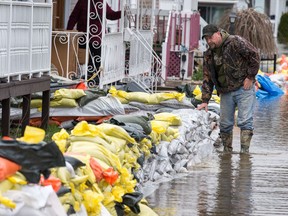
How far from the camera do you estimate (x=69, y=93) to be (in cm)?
1404

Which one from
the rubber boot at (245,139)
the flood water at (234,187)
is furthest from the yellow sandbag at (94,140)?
the rubber boot at (245,139)

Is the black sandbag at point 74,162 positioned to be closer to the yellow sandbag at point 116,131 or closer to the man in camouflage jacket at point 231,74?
the yellow sandbag at point 116,131

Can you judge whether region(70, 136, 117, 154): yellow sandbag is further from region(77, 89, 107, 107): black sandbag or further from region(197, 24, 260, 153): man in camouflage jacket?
region(77, 89, 107, 107): black sandbag

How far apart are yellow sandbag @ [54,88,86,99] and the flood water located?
1986 mm

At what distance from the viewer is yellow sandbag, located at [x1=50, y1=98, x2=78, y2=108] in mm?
13992

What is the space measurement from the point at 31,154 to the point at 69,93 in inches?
289

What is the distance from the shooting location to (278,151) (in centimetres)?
1472

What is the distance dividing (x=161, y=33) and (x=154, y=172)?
2233 cm

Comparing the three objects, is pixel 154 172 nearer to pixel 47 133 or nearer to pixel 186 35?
pixel 47 133

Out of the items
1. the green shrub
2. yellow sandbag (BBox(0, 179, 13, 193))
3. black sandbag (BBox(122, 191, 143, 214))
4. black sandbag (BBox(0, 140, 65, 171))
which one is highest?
black sandbag (BBox(0, 140, 65, 171))

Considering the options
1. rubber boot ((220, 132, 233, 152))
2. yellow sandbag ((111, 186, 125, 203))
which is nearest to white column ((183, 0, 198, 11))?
rubber boot ((220, 132, 233, 152))

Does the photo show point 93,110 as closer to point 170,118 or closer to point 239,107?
point 170,118

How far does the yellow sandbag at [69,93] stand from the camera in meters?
14.0

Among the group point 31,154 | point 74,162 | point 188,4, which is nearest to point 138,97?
point 74,162
